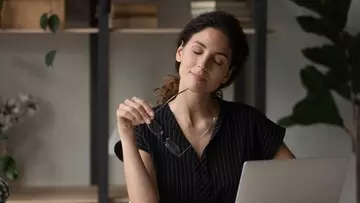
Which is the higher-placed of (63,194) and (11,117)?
(11,117)

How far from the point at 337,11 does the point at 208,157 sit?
1.21 m

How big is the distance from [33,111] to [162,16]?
71 centimetres

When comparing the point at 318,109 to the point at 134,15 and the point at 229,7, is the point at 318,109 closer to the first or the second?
the point at 229,7

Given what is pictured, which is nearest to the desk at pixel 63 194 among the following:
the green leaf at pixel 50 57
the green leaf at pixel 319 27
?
the green leaf at pixel 50 57

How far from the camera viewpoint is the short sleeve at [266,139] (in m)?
1.65

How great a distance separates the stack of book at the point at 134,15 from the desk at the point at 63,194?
0.71 metres

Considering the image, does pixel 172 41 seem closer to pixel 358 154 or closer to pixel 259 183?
pixel 358 154

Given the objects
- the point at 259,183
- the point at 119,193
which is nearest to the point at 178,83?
the point at 259,183

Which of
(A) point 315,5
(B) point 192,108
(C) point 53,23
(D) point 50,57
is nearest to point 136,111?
(B) point 192,108

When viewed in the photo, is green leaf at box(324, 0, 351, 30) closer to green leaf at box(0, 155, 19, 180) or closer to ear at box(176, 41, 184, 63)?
ear at box(176, 41, 184, 63)

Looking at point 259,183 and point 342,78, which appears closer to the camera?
point 259,183

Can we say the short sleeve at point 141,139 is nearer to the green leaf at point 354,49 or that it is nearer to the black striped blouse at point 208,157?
the black striped blouse at point 208,157

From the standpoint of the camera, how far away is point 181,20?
9.09 feet

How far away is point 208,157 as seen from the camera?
1581mm
